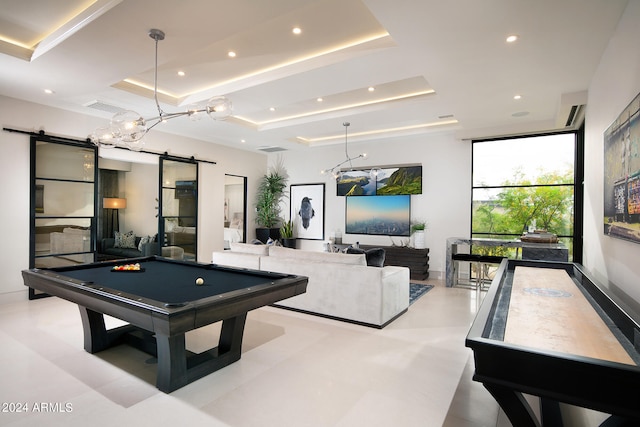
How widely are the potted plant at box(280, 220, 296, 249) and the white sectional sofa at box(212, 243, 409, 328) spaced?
398 centimetres

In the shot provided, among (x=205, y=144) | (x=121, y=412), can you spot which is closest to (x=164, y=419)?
(x=121, y=412)

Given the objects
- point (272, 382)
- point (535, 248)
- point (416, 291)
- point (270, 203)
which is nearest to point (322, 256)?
point (272, 382)

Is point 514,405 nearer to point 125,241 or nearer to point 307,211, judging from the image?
point 307,211

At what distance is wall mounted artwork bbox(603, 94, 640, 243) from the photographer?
219cm

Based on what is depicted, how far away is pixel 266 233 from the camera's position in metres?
9.06

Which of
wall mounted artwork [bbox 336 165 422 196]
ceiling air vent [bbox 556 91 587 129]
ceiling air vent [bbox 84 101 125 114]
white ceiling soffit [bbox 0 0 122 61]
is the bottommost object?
wall mounted artwork [bbox 336 165 422 196]

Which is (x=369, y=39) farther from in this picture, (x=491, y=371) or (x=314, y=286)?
(x=491, y=371)

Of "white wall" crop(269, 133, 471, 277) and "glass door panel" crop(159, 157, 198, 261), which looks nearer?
"white wall" crop(269, 133, 471, 277)

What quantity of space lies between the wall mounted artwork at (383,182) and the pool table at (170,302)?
5055mm

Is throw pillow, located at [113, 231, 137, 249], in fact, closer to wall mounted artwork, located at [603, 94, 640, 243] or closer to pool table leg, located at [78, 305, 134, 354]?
pool table leg, located at [78, 305, 134, 354]

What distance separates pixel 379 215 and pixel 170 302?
6078mm

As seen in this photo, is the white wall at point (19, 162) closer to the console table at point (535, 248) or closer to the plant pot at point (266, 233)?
the plant pot at point (266, 233)

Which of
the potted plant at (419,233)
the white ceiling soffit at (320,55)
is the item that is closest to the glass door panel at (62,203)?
the white ceiling soffit at (320,55)

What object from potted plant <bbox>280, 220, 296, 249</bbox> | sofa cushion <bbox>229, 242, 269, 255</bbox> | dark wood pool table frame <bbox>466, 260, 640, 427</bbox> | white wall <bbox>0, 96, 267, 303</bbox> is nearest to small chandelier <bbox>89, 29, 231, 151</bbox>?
sofa cushion <bbox>229, 242, 269, 255</bbox>
